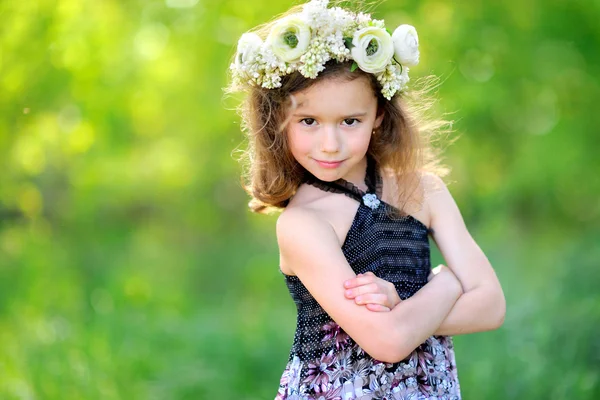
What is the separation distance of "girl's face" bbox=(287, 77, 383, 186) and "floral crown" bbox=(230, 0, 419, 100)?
2.3 inches

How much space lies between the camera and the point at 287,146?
2.37m

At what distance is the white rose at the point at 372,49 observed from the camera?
2221 millimetres

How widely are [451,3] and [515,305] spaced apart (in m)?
2.05

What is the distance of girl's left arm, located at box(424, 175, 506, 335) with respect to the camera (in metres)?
2.29

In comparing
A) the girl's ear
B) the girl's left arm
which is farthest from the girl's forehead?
the girl's left arm

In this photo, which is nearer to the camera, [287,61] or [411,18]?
[287,61]

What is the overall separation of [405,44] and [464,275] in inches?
26.0

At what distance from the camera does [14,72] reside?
4410 millimetres

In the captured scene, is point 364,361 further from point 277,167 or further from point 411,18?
point 411,18

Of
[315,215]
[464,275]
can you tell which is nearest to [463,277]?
[464,275]

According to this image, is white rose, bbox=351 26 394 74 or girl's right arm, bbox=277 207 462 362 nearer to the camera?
girl's right arm, bbox=277 207 462 362

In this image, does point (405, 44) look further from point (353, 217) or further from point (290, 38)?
point (353, 217)

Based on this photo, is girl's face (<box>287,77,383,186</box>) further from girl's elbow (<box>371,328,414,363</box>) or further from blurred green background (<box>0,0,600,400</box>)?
blurred green background (<box>0,0,600,400</box>)

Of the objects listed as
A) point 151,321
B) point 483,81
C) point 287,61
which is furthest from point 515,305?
point 287,61
